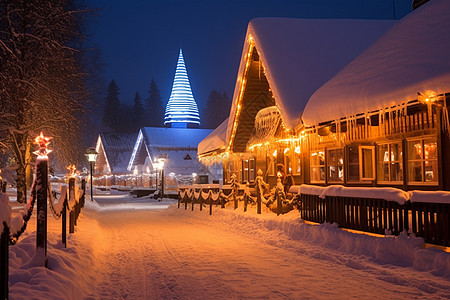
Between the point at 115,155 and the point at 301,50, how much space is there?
171 feet

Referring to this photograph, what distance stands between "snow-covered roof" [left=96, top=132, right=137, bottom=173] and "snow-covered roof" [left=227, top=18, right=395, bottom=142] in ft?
155

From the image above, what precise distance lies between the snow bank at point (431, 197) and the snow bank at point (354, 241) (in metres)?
0.76

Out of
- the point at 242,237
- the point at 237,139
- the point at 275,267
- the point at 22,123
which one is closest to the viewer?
the point at 275,267

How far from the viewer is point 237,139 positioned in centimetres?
2680

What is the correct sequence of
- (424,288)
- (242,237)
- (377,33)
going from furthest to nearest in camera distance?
(377,33)
(242,237)
(424,288)

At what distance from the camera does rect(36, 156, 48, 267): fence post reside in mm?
7223

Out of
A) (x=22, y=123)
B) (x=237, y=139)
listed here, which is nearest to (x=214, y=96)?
(x=237, y=139)

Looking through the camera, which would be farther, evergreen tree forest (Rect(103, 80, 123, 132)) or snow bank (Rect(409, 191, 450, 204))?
evergreen tree forest (Rect(103, 80, 123, 132))

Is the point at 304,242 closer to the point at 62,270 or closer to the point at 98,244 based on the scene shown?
the point at 98,244

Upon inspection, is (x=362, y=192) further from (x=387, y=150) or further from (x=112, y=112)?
(x=112, y=112)

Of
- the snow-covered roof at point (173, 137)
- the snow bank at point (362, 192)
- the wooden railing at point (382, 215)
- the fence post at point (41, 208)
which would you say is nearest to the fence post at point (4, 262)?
the fence post at point (41, 208)

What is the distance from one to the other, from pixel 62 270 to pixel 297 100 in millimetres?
12671

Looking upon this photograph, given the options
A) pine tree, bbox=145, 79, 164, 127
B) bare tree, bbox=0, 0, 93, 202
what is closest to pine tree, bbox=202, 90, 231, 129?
pine tree, bbox=145, 79, 164, 127

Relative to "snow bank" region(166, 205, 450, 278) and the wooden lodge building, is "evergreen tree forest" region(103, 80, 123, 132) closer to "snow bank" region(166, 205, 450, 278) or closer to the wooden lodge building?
the wooden lodge building
